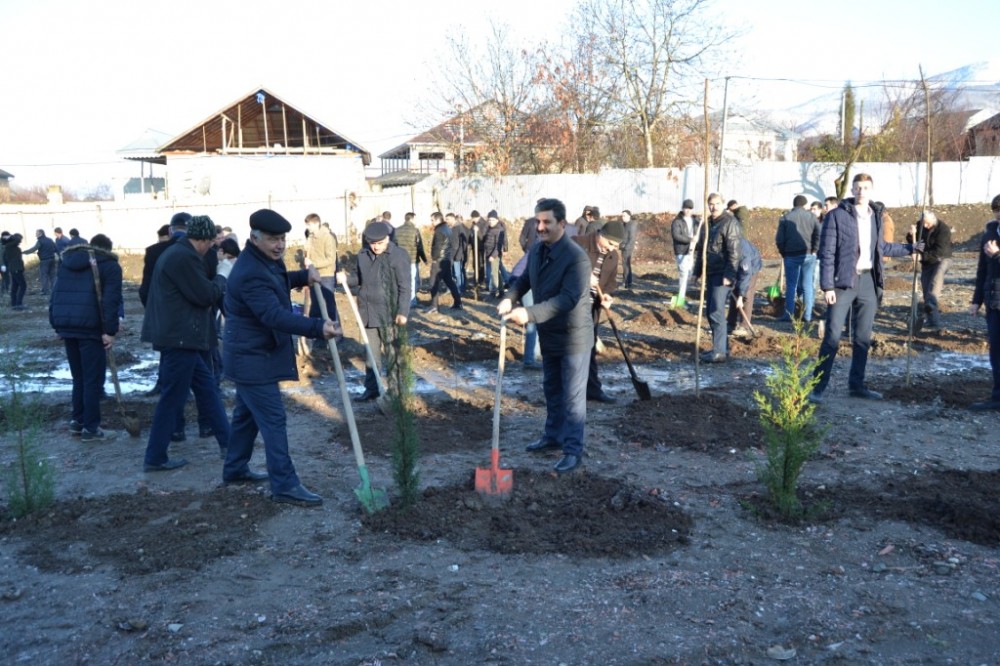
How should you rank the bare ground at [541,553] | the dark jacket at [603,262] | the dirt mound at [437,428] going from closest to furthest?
the bare ground at [541,553] < the dirt mound at [437,428] < the dark jacket at [603,262]

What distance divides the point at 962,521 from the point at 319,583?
3901 millimetres

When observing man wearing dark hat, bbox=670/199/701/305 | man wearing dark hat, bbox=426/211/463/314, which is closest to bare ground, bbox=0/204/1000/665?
man wearing dark hat, bbox=670/199/701/305

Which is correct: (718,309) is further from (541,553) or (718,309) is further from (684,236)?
(541,553)

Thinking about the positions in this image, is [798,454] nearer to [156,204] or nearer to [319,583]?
[319,583]

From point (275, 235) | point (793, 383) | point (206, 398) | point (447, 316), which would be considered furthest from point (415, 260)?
point (793, 383)

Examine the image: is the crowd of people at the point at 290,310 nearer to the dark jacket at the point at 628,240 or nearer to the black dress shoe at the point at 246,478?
the black dress shoe at the point at 246,478

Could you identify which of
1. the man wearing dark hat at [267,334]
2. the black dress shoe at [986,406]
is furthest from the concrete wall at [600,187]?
the man wearing dark hat at [267,334]

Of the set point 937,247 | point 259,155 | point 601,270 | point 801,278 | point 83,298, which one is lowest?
point 801,278

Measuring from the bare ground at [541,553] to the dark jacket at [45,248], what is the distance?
15.7 m

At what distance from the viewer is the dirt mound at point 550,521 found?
4938 millimetres

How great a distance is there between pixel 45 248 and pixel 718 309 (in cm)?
1849

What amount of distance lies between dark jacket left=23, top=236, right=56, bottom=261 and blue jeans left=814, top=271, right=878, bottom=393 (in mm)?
19992

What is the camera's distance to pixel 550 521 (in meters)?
5.30

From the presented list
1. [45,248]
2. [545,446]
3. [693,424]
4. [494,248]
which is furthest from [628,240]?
[45,248]
